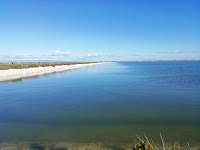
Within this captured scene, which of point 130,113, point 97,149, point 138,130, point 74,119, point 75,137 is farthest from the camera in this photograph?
point 130,113

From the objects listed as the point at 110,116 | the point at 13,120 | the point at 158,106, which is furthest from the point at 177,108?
the point at 13,120

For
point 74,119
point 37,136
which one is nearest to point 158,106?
point 74,119

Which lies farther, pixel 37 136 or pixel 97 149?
pixel 37 136

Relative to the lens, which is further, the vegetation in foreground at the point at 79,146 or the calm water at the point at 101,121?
the calm water at the point at 101,121

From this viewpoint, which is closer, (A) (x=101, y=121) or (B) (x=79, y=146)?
(B) (x=79, y=146)

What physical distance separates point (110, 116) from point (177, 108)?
4.54 meters

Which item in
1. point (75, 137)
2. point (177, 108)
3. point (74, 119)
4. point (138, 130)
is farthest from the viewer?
point (177, 108)

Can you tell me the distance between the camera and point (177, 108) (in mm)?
9375

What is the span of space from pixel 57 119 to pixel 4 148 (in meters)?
2.86

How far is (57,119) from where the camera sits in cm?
781

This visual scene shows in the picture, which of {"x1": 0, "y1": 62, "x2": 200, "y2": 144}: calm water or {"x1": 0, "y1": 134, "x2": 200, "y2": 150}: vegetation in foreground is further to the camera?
{"x1": 0, "y1": 62, "x2": 200, "y2": 144}: calm water

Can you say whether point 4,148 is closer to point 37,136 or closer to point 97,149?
point 37,136

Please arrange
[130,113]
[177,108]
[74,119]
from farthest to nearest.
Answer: [177,108] → [130,113] → [74,119]

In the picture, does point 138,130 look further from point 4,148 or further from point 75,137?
point 4,148
